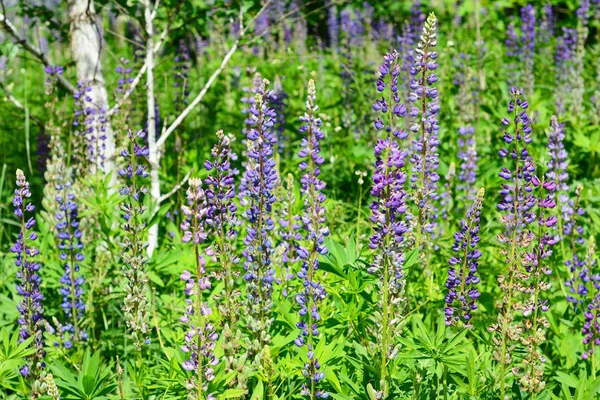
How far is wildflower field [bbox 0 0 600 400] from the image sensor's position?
2.52 meters

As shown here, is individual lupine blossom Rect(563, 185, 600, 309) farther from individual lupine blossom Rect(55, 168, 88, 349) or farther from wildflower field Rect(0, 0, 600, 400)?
individual lupine blossom Rect(55, 168, 88, 349)

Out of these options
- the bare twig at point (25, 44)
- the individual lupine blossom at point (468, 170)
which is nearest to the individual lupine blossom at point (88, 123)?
the bare twig at point (25, 44)

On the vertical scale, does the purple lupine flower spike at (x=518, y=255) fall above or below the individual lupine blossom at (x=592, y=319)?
above

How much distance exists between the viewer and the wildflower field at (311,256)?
2520 millimetres

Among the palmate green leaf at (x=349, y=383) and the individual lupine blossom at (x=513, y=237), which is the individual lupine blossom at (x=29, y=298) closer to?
the palmate green leaf at (x=349, y=383)

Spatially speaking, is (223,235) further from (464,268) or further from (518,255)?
(518,255)

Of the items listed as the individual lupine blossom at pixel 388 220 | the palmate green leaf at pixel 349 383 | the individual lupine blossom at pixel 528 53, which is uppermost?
the individual lupine blossom at pixel 528 53

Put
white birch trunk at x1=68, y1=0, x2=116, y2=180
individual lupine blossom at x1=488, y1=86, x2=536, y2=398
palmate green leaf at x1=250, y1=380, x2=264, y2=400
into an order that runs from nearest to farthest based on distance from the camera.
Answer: individual lupine blossom at x1=488, y1=86, x2=536, y2=398 → palmate green leaf at x1=250, y1=380, x2=264, y2=400 → white birch trunk at x1=68, y1=0, x2=116, y2=180

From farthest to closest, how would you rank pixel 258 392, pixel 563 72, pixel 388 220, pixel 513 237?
1. pixel 563 72
2. pixel 258 392
3. pixel 513 237
4. pixel 388 220

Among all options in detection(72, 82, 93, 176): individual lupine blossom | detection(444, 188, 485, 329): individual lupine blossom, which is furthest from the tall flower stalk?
detection(72, 82, 93, 176): individual lupine blossom

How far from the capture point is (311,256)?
255cm

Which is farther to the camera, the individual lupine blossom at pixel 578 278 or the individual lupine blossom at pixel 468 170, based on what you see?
the individual lupine blossom at pixel 468 170

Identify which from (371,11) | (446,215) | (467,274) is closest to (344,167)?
(446,215)

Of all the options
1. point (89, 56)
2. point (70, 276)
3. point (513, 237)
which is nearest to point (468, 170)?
point (513, 237)
